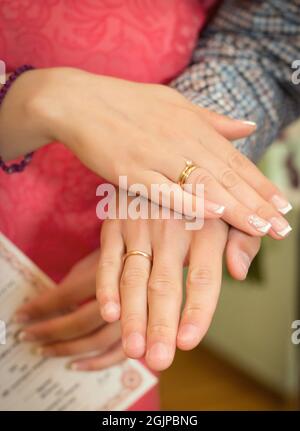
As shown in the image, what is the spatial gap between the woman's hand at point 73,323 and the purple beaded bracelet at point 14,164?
0.42 feet

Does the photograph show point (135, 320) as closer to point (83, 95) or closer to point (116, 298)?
point (116, 298)

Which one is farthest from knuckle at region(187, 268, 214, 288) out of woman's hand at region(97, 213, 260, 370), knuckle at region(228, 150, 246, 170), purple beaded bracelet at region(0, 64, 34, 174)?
purple beaded bracelet at region(0, 64, 34, 174)

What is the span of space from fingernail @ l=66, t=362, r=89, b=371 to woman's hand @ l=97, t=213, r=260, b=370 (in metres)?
0.20

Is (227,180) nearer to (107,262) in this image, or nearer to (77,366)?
(107,262)

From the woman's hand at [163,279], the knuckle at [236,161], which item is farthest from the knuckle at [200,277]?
the knuckle at [236,161]

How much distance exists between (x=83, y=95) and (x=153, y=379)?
0.36 m

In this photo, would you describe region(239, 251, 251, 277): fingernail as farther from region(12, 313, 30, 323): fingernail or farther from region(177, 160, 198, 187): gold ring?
region(12, 313, 30, 323): fingernail

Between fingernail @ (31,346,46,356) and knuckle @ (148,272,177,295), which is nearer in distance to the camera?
knuckle @ (148,272,177,295)

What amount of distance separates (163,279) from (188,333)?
6cm

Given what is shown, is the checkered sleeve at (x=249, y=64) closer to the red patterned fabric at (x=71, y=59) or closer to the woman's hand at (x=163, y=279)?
the red patterned fabric at (x=71, y=59)

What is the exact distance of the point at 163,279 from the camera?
1.67 ft

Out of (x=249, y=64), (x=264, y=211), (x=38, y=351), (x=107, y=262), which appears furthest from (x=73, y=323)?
(x=249, y=64)

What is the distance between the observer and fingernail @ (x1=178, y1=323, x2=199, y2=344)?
471 mm

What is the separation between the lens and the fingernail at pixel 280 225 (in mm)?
535
